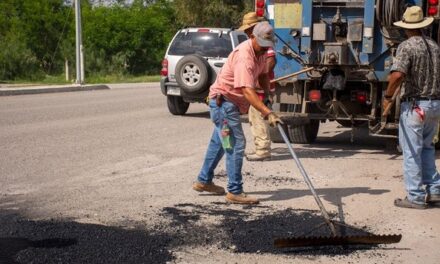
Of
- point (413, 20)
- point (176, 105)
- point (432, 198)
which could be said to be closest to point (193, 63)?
point (176, 105)

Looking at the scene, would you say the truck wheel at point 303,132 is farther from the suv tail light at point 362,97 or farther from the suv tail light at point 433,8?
the suv tail light at point 433,8

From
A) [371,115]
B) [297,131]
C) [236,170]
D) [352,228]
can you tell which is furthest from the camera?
[297,131]

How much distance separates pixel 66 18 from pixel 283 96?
94.1 ft

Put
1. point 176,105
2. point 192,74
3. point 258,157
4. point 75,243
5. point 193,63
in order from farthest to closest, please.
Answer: point 176,105 < point 192,74 < point 193,63 < point 258,157 < point 75,243

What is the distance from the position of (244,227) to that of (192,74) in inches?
325

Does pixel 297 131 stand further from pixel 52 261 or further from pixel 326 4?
pixel 52 261

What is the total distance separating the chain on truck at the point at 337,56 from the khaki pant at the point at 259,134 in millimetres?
825

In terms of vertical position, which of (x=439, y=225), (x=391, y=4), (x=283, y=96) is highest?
(x=391, y=4)

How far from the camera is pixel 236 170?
6.90 meters

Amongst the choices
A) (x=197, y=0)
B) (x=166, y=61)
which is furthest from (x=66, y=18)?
(x=166, y=61)

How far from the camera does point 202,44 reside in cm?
1538

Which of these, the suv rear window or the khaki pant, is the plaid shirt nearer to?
the khaki pant

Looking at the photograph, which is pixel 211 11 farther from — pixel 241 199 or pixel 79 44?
pixel 241 199

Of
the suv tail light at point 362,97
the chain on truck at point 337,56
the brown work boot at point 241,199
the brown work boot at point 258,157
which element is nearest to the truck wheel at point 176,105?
the chain on truck at point 337,56
